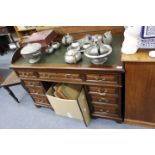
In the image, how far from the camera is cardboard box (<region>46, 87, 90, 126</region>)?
137 centimetres

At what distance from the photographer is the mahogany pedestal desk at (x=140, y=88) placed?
3.47ft

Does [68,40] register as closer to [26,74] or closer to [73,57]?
[73,57]

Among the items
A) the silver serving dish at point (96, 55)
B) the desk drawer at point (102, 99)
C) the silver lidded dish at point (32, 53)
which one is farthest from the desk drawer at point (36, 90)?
the silver serving dish at point (96, 55)

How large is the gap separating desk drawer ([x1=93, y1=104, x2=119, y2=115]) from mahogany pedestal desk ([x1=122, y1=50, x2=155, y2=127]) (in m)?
0.09

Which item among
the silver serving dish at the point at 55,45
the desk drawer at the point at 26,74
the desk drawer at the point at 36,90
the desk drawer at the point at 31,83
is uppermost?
the silver serving dish at the point at 55,45

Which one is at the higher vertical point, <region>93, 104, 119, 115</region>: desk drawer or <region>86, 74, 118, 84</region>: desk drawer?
<region>86, 74, 118, 84</region>: desk drawer

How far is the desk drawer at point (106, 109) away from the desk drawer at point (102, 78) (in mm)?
291

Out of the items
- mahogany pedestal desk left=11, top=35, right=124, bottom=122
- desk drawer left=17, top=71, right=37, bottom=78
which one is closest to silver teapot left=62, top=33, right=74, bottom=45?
mahogany pedestal desk left=11, top=35, right=124, bottom=122

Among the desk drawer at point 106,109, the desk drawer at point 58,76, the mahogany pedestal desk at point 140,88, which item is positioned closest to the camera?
the mahogany pedestal desk at point 140,88

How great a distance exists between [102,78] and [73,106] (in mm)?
365

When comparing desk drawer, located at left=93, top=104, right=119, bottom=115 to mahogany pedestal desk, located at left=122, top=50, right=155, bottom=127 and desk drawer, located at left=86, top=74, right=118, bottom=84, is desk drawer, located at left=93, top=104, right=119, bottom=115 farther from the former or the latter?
desk drawer, located at left=86, top=74, right=118, bottom=84

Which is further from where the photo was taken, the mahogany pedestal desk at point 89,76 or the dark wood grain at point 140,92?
the mahogany pedestal desk at point 89,76

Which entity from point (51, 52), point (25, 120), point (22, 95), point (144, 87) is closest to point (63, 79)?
point (51, 52)

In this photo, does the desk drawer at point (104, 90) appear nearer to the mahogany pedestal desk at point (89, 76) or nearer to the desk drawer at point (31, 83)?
the mahogany pedestal desk at point (89, 76)
